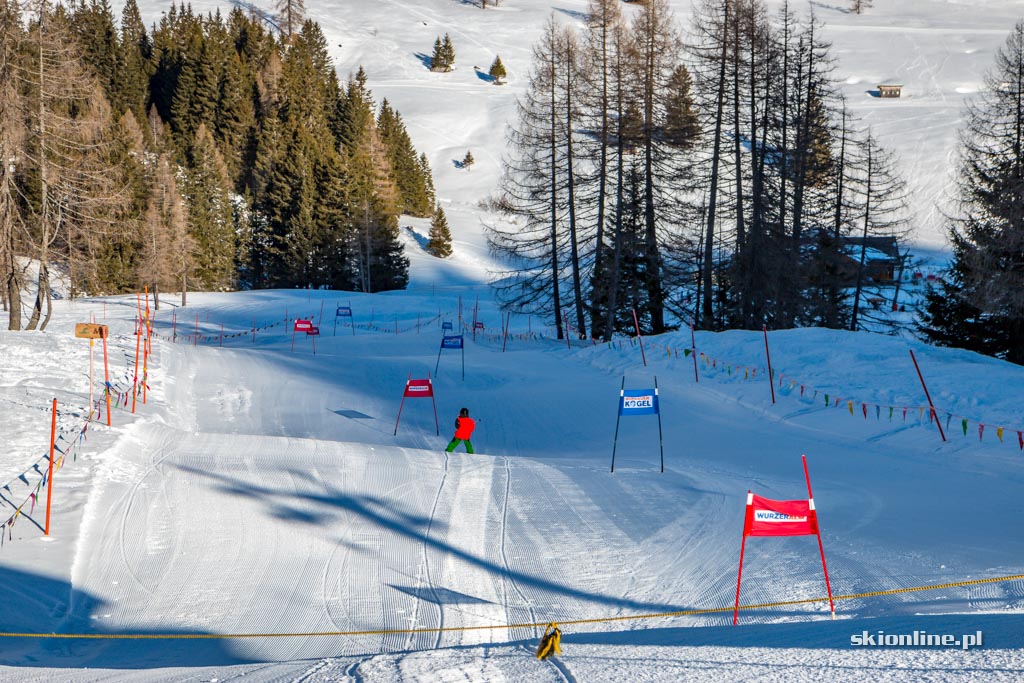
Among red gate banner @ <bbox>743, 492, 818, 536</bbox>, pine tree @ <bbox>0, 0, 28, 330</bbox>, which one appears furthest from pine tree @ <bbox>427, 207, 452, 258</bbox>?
red gate banner @ <bbox>743, 492, 818, 536</bbox>

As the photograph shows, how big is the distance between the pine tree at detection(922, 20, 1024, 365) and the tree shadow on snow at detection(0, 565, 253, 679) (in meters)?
18.4

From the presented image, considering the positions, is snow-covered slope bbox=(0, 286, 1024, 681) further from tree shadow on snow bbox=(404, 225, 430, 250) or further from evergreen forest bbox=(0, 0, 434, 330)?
tree shadow on snow bbox=(404, 225, 430, 250)

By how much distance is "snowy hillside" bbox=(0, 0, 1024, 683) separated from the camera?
6.57 metres

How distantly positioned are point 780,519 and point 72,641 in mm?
6703

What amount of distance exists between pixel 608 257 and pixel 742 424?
50.5 ft

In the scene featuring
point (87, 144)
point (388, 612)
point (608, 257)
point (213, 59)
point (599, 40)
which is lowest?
point (388, 612)

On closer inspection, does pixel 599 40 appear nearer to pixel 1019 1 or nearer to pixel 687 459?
pixel 687 459

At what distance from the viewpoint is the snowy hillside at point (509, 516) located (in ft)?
21.6

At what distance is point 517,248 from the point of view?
103ft

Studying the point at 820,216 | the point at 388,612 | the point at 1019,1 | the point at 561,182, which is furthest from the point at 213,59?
the point at 1019,1

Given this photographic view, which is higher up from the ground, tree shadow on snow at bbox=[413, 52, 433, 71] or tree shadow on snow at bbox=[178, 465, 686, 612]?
tree shadow on snow at bbox=[413, 52, 433, 71]

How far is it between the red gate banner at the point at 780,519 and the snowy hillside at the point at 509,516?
68 centimetres

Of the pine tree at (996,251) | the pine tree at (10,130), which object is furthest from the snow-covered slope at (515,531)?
the pine tree at (10,130)

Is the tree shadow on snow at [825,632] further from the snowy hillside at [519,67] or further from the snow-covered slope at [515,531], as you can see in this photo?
the snowy hillside at [519,67]
